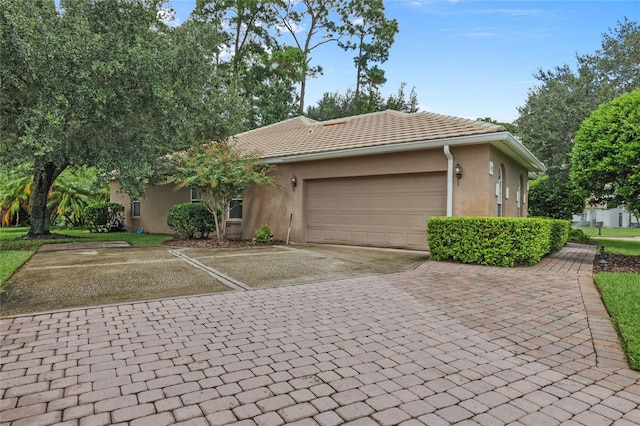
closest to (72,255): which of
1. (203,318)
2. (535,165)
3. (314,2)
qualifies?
(203,318)

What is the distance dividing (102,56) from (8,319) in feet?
22.7

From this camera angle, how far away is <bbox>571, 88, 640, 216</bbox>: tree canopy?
7.70 m

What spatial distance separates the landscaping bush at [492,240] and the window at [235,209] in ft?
24.7

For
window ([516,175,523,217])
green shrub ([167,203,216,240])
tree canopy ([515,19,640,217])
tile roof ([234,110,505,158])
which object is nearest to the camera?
tile roof ([234,110,505,158])

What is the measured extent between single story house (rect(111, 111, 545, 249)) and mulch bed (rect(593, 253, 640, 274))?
7.93ft

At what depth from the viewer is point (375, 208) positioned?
1059cm

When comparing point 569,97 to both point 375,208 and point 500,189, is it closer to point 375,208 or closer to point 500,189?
point 500,189

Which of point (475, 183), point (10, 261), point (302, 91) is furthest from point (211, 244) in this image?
point (302, 91)

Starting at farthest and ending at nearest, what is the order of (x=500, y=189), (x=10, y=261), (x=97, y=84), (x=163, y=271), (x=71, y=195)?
1. (x=71, y=195)
2. (x=500, y=189)
3. (x=97, y=84)
4. (x=10, y=261)
5. (x=163, y=271)

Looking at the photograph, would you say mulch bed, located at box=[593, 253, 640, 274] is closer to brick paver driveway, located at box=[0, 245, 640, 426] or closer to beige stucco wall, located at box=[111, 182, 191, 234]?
brick paver driveway, located at box=[0, 245, 640, 426]

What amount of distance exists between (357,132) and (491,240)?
19.9 feet

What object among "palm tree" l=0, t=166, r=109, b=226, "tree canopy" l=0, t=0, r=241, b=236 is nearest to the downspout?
"tree canopy" l=0, t=0, r=241, b=236

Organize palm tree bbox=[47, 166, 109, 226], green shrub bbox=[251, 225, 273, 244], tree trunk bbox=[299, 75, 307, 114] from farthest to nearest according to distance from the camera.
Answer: tree trunk bbox=[299, 75, 307, 114]
palm tree bbox=[47, 166, 109, 226]
green shrub bbox=[251, 225, 273, 244]

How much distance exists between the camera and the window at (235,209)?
43.6 feet
